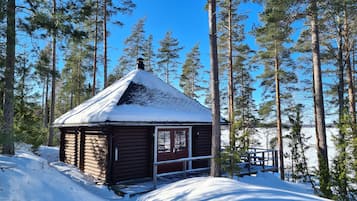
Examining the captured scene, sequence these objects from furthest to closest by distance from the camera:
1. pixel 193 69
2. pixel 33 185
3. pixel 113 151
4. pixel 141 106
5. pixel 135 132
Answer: pixel 193 69
pixel 141 106
pixel 135 132
pixel 113 151
pixel 33 185

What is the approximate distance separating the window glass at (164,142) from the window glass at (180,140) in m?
0.41

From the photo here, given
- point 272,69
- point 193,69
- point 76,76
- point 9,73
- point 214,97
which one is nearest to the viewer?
point 214,97

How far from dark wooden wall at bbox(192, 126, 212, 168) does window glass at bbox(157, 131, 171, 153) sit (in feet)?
4.21

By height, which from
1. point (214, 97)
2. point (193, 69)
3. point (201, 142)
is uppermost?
point (193, 69)

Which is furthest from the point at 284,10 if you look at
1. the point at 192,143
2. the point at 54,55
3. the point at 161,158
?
the point at 54,55

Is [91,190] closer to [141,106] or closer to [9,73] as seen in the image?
[141,106]

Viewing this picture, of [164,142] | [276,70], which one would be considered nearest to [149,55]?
[276,70]

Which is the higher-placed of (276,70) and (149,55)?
(149,55)

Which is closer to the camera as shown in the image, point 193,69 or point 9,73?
point 9,73

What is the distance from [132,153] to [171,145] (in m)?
1.82

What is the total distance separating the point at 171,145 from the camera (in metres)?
10.9

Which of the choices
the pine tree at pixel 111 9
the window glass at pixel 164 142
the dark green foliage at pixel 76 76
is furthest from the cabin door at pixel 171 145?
the dark green foliage at pixel 76 76

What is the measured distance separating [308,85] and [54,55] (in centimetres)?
1829

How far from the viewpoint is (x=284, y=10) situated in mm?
9406
